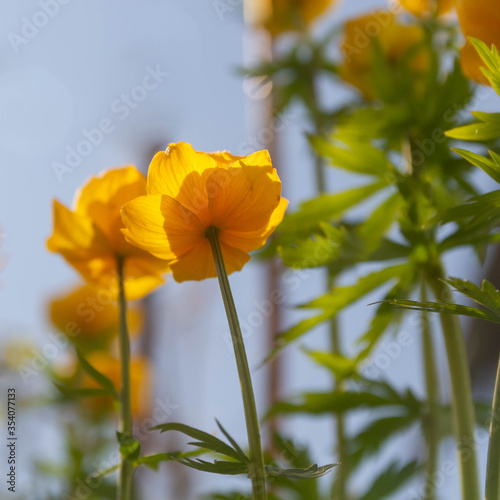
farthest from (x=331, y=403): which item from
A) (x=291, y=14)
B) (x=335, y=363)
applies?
(x=291, y=14)

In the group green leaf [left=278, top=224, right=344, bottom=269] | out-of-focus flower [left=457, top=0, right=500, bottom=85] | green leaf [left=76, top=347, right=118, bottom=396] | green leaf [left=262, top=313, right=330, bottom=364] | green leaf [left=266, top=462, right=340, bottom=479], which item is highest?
out-of-focus flower [left=457, top=0, right=500, bottom=85]

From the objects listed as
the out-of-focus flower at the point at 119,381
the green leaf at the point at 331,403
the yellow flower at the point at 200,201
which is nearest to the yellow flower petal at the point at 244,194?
the yellow flower at the point at 200,201

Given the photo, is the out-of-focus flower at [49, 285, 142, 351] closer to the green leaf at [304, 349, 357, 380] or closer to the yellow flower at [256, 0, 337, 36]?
the green leaf at [304, 349, 357, 380]

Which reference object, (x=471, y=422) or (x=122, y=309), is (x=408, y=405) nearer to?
(x=471, y=422)

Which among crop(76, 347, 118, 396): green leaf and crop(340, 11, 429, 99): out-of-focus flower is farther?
crop(340, 11, 429, 99): out-of-focus flower

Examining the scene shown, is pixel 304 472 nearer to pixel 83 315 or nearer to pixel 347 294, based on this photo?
pixel 347 294

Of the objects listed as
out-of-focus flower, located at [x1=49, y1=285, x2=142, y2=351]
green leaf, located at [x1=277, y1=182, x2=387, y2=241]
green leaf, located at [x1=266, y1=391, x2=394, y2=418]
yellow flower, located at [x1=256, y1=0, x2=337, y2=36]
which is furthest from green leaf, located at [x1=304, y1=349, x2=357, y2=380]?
yellow flower, located at [x1=256, y1=0, x2=337, y2=36]

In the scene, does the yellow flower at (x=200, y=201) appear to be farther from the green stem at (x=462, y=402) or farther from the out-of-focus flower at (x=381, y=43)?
the out-of-focus flower at (x=381, y=43)

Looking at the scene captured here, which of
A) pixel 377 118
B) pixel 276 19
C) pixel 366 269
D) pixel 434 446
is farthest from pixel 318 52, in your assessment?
pixel 434 446
